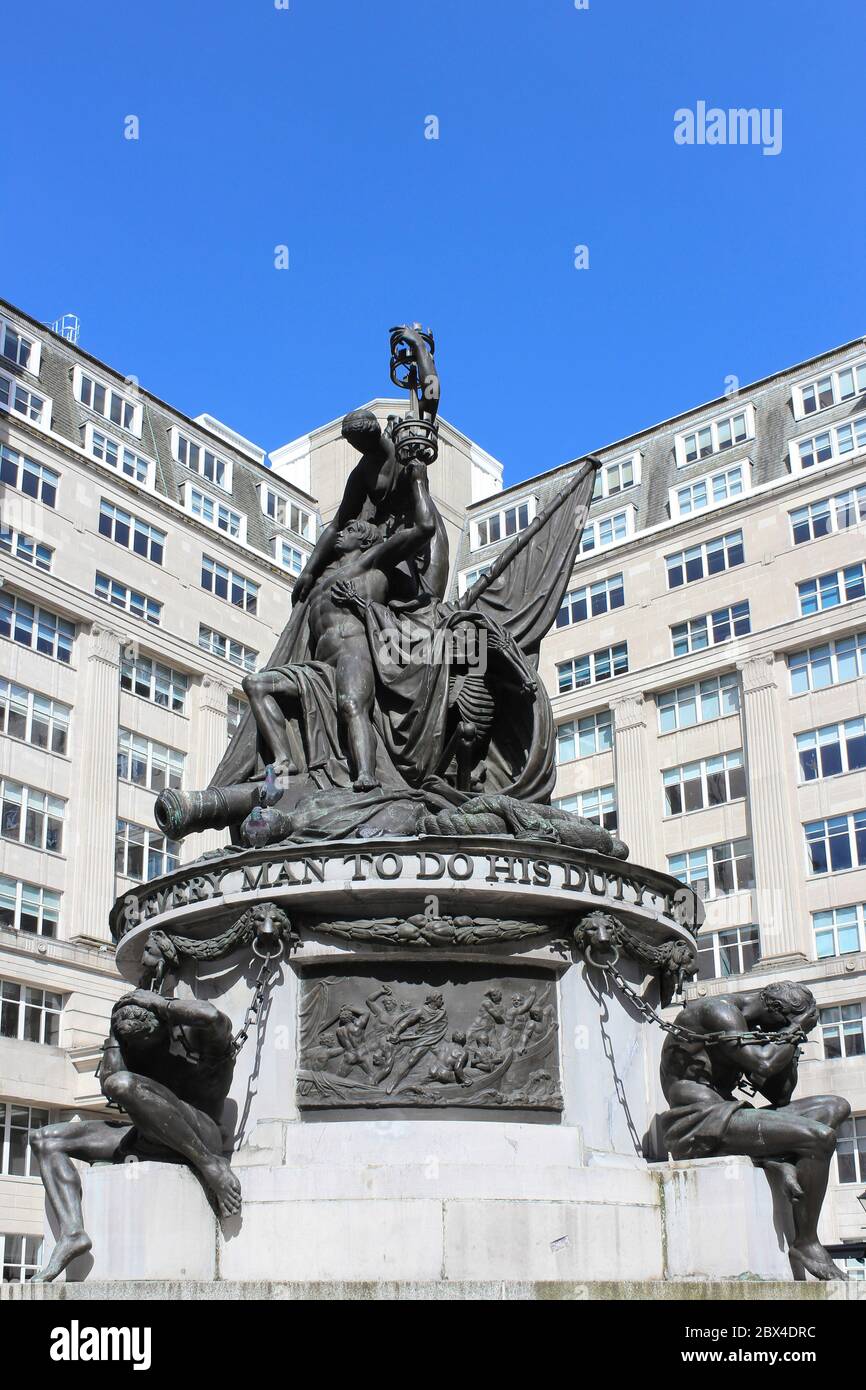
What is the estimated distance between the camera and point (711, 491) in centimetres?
7244

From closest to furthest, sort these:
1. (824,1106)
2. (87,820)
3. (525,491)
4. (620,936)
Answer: (824,1106) → (620,936) → (87,820) → (525,491)

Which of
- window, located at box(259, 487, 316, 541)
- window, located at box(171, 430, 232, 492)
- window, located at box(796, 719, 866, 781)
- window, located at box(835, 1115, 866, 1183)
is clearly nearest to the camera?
window, located at box(835, 1115, 866, 1183)

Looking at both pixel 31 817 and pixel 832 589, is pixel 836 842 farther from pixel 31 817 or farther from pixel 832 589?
pixel 31 817

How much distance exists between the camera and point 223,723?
223 ft

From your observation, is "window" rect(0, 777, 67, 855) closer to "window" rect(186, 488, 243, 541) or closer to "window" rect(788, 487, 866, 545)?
"window" rect(186, 488, 243, 541)

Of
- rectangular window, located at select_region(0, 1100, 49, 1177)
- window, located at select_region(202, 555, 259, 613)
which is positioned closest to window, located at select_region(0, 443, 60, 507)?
window, located at select_region(202, 555, 259, 613)

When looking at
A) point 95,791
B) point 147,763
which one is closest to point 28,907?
point 95,791

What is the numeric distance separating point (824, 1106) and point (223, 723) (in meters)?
56.4

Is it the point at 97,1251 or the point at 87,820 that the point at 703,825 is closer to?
the point at 87,820

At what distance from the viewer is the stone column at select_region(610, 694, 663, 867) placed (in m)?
65.9

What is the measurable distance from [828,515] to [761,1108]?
5556 centimetres

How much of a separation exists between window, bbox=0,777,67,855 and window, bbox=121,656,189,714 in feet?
23.9

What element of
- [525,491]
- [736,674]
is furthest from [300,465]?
[736,674]

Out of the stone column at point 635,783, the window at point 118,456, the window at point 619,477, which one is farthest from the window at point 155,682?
the window at point 619,477
